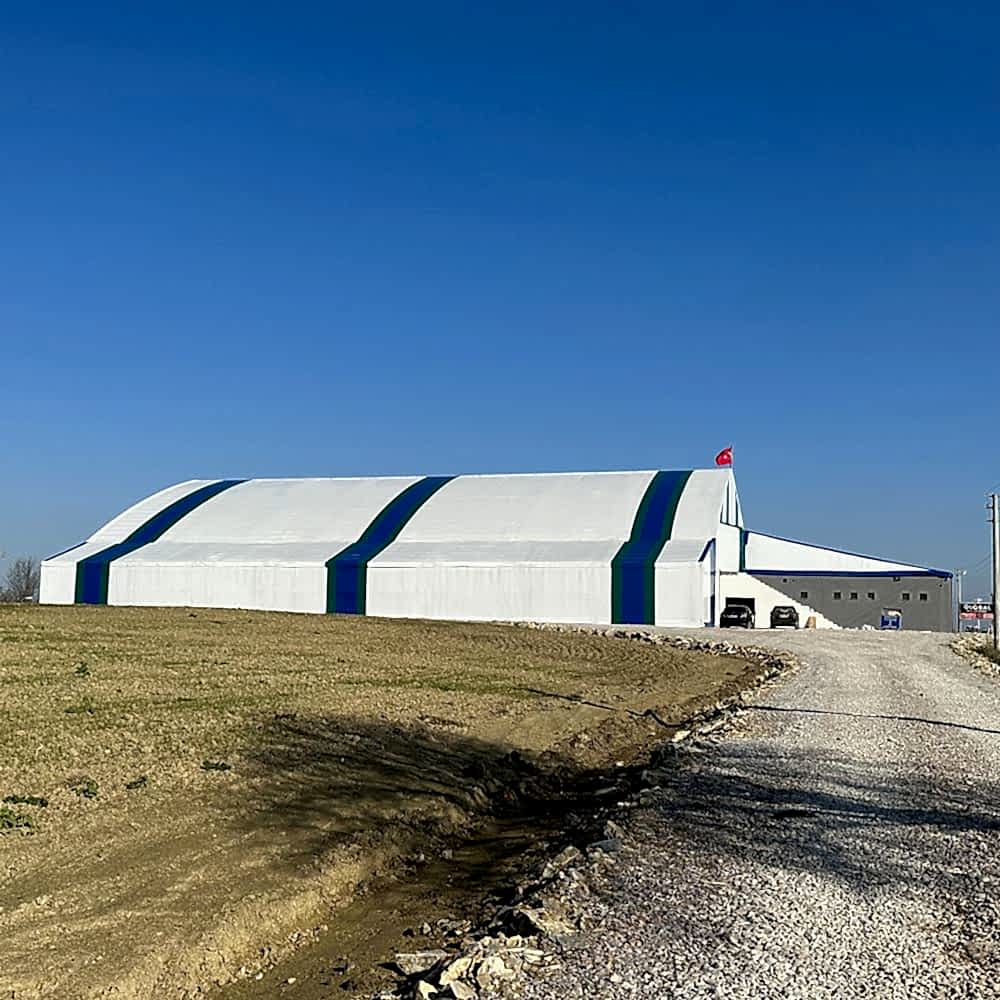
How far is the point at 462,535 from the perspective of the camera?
59.5 m

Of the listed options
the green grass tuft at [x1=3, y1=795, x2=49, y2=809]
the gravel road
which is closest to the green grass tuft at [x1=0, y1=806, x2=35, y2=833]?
the green grass tuft at [x1=3, y1=795, x2=49, y2=809]

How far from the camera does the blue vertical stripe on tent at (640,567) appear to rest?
51562mm

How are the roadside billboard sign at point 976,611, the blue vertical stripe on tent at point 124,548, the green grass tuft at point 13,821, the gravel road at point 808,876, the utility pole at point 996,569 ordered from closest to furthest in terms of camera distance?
the gravel road at point 808,876 → the green grass tuft at point 13,821 → the utility pole at point 996,569 → the blue vertical stripe on tent at point 124,548 → the roadside billboard sign at point 976,611

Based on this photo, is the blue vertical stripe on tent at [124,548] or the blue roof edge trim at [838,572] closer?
the blue vertical stripe on tent at [124,548]

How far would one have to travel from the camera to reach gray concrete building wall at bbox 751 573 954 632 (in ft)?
218

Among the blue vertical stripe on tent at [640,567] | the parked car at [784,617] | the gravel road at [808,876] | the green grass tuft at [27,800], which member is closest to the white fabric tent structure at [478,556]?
the blue vertical stripe on tent at [640,567]

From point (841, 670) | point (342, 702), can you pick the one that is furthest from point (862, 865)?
point (841, 670)

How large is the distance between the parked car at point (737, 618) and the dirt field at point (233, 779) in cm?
2968

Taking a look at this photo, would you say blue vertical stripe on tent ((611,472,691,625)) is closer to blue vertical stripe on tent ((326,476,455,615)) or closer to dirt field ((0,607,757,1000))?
blue vertical stripe on tent ((326,476,455,615))

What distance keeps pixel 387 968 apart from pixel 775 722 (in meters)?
12.0

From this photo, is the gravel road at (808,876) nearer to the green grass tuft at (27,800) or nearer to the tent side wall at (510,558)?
the green grass tuft at (27,800)

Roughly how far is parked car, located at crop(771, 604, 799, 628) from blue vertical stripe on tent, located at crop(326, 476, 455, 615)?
20116mm

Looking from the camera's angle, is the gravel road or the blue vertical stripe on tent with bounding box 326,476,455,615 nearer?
the gravel road

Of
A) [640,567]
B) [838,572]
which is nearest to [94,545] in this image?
[640,567]
